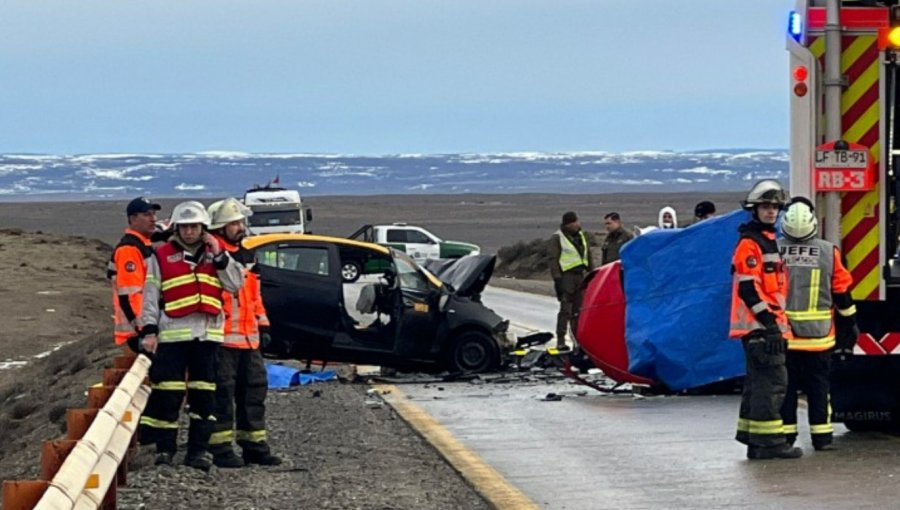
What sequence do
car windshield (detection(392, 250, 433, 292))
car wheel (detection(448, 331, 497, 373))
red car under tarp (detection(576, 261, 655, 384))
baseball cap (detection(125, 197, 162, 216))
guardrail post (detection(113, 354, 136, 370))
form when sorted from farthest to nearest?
car wheel (detection(448, 331, 497, 373)), car windshield (detection(392, 250, 433, 292)), red car under tarp (detection(576, 261, 655, 384)), guardrail post (detection(113, 354, 136, 370)), baseball cap (detection(125, 197, 162, 216))

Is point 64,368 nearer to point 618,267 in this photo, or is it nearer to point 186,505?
point 618,267

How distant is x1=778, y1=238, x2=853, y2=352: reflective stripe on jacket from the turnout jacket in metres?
3.52

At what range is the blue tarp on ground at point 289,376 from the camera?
17.5 meters

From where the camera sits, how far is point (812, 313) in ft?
38.3

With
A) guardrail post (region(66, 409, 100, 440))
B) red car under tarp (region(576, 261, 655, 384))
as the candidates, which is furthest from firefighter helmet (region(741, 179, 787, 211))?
red car under tarp (region(576, 261, 655, 384))

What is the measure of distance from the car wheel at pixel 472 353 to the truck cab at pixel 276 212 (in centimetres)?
3686

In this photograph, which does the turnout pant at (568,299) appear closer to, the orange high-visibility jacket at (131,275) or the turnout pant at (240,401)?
the turnout pant at (240,401)

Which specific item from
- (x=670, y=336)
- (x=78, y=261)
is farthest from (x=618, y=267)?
(x=78, y=261)

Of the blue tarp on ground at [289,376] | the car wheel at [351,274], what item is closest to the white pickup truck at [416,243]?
the car wheel at [351,274]

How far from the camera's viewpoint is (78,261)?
4812 cm

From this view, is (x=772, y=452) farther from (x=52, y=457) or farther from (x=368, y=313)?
(x=368, y=313)

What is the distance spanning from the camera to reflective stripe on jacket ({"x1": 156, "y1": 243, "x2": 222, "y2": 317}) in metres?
11.4

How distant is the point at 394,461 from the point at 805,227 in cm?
302

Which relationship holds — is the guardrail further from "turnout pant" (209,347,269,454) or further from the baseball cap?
the baseball cap
